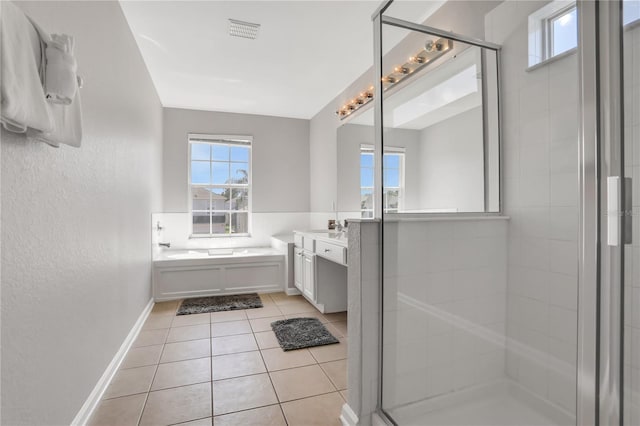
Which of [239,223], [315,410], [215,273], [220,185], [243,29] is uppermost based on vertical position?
[243,29]

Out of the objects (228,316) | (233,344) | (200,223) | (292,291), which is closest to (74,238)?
(233,344)

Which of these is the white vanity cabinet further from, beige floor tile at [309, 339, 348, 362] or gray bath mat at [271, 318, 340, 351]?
beige floor tile at [309, 339, 348, 362]

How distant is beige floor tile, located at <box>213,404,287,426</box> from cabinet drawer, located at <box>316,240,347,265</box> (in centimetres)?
122

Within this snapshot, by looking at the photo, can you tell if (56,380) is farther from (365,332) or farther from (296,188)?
(296,188)

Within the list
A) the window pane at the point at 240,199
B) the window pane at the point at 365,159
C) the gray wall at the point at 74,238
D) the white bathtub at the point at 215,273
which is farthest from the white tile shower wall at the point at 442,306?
the window pane at the point at 240,199

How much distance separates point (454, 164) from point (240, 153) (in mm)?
3895

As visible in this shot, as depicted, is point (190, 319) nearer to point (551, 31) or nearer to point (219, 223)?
point (219, 223)

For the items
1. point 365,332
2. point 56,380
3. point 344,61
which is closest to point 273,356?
point 365,332

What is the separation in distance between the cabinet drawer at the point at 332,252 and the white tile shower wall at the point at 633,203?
1.89 meters

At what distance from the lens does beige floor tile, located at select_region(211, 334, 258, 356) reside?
8.03 feet

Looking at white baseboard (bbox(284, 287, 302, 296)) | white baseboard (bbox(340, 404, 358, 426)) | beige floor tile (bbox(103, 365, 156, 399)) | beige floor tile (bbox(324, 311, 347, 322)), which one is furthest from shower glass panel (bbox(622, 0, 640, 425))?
white baseboard (bbox(284, 287, 302, 296))

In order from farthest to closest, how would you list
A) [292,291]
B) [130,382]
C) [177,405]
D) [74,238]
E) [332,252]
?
[292,291], [332,252], [130,382], [177,405], [74,238]

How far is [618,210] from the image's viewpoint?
2.54ft

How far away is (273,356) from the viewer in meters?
2.35
